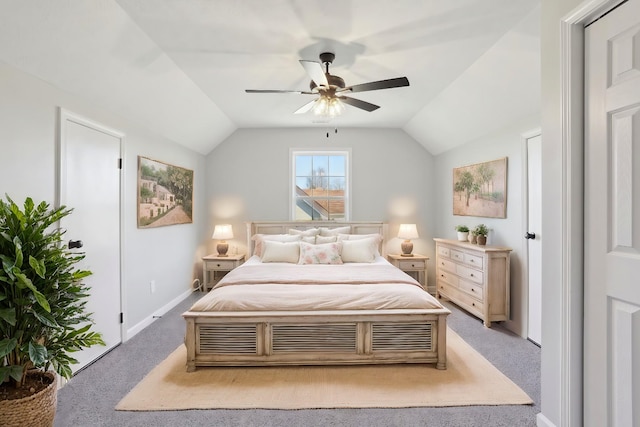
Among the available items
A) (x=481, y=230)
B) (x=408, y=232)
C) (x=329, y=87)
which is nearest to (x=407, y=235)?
(x=408, y=232)

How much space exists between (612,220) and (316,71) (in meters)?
1.91

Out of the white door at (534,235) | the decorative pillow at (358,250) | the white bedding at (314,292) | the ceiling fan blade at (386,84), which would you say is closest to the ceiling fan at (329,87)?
the ceiling fan blade at (386,84)

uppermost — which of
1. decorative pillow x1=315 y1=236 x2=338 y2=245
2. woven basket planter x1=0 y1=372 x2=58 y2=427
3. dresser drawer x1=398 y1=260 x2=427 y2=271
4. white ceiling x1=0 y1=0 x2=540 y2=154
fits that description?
white ceiling x1=0 y1=0 x2=540 y2=154

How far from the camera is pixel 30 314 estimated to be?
1723mm

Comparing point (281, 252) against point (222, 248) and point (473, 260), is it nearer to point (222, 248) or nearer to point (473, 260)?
point (222, 248)

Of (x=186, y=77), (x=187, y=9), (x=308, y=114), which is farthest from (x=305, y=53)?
(x=308, y=114)

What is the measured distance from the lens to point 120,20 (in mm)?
2258

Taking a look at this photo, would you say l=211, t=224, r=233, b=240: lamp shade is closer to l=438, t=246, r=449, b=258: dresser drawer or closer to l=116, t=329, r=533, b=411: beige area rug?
l=116, t=329, r=533, b=411: beige area rug

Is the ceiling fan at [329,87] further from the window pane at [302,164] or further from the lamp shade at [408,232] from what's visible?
the lamp shade at [408,232]

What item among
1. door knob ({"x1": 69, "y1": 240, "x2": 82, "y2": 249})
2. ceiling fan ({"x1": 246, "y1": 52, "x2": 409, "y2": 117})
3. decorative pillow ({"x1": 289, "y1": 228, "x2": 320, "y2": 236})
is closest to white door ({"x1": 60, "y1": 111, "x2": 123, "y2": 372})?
door knob ({"x1": 69, "y1": 240, "x2": 82, "y2": 249})

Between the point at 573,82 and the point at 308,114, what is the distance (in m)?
3.39

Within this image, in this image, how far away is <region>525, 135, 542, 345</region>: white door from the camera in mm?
3260

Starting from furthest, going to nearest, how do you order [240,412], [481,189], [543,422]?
[481,189], [240,412], [543,422]

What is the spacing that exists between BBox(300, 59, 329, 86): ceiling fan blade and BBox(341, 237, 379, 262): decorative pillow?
228 cm
